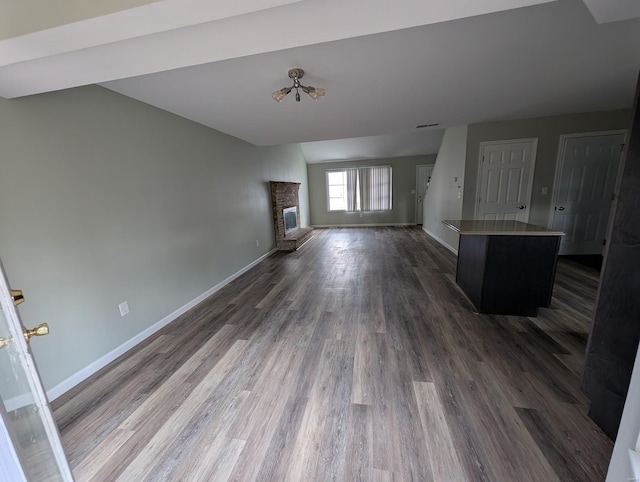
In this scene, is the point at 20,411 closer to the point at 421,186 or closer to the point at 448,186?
the point at 448,186

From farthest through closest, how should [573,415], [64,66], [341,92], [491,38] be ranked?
[341,92], [491,38], [573,415], [64,66]

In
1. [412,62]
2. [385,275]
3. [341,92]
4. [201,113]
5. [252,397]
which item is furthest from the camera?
[385,275]

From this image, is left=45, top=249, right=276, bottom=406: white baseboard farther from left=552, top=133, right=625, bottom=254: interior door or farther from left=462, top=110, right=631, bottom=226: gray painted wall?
left=552, top=133, right=625, bottom=254: interior door

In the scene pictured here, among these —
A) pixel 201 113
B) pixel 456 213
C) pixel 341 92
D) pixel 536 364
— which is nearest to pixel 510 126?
pixel 456 213

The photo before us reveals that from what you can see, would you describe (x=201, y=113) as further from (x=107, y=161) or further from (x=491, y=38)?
(x=491, y=38)

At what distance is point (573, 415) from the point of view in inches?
54.9

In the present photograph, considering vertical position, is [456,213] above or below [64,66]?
below

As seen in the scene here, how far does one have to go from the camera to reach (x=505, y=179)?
4121mm

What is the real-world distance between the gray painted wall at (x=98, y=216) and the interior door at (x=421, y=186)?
260 inches

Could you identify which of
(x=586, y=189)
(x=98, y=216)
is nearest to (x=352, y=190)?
(x=586, y=189)

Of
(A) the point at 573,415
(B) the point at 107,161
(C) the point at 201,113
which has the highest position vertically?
(C) the point at 201,113

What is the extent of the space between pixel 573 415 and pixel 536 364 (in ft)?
1.41

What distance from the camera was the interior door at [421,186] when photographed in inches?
310

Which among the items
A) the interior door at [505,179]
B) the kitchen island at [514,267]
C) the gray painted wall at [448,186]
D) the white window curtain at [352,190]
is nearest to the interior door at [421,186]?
the gray painted wall at [448,186]
